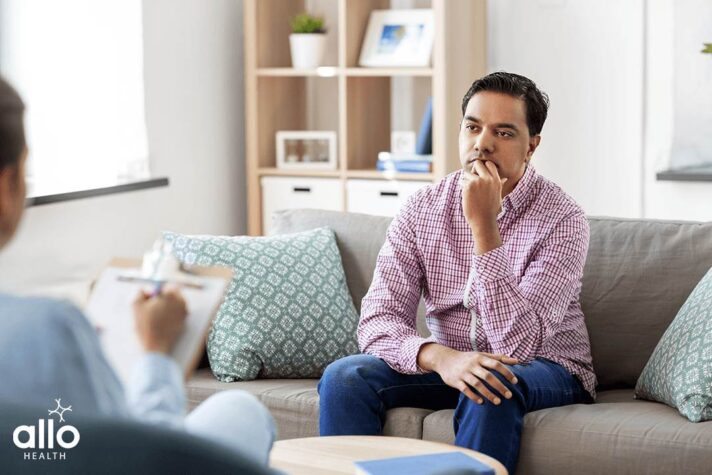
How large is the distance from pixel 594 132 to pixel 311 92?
1257 millimetres

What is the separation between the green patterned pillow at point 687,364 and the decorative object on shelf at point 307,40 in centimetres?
231

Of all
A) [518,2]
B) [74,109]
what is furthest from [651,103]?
[74,109]

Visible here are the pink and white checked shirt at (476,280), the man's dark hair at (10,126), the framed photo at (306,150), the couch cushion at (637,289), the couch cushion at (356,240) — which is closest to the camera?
the man's dark hair at (10,126)

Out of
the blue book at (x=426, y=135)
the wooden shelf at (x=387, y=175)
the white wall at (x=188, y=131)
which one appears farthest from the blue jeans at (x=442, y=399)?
the blue book at (x=426, y=135)

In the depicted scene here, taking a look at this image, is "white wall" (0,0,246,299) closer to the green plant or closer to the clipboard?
the green plant

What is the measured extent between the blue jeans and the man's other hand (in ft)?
5.15

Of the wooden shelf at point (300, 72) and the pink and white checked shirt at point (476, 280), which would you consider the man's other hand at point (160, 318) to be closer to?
the pink and white checked shirt at point (476, 280)

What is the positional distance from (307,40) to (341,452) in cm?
279

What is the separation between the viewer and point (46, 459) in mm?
394

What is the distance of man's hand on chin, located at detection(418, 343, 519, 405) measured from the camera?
6.24ft

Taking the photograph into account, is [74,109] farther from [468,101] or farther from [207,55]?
[468,101]

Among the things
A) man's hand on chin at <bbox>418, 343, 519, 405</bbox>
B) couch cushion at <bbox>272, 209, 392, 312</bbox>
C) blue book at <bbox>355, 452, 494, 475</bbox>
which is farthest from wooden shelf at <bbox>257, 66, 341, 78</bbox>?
blue book at <bbox>355, 452, 494, 475</bbox>

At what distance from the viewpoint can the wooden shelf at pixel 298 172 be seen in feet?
13.6

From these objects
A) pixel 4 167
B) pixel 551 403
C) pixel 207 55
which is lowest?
pixel 551 403
